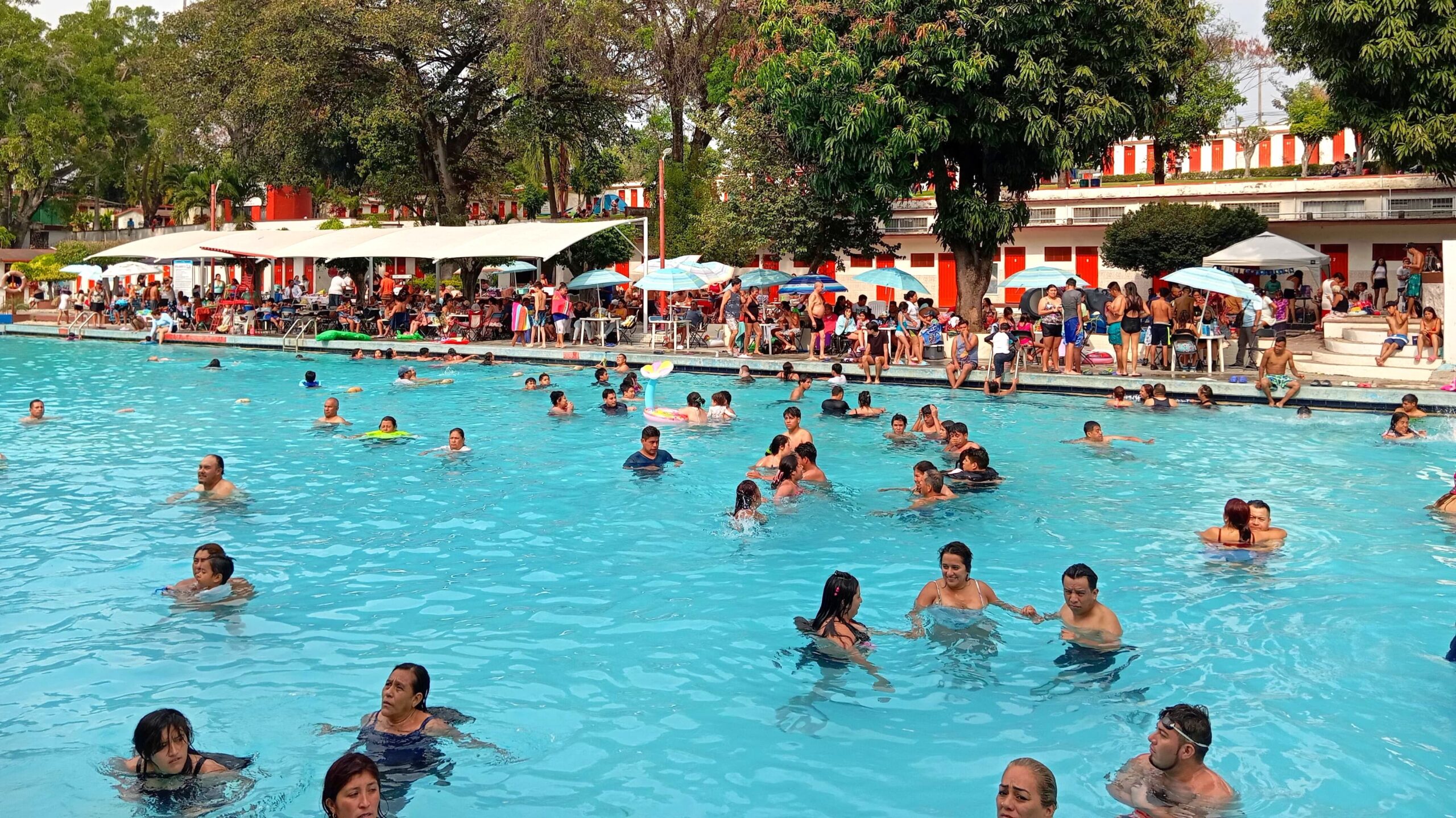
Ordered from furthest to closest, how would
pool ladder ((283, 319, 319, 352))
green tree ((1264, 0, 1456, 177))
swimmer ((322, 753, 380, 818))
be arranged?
pool ladder ((283, 319, 319, 352)) < green tree ((1264, 0, 1456, 177)) < swimmer ((322, 753, 380, 818))

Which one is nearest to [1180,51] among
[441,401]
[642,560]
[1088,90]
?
[1088,90]

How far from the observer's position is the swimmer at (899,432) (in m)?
15.6

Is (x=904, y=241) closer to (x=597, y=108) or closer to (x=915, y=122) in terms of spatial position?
(x=597, y=108)

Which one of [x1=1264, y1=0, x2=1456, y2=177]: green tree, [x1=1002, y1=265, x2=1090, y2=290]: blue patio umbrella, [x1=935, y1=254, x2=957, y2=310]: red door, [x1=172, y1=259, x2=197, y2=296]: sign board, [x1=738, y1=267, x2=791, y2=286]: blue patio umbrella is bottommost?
[x1=1002, y1=265, x2=1090, y2=290]: blue patio umbrella

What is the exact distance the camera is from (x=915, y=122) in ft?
75.4

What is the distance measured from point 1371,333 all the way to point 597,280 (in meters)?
16.8

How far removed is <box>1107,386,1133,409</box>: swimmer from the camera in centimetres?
1846

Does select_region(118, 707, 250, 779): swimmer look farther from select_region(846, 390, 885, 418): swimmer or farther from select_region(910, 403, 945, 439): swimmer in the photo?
select_region(846, 390, 885, 418): swimmer

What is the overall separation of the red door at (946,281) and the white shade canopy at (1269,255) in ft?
50.0

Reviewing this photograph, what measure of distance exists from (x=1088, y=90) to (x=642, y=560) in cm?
1644

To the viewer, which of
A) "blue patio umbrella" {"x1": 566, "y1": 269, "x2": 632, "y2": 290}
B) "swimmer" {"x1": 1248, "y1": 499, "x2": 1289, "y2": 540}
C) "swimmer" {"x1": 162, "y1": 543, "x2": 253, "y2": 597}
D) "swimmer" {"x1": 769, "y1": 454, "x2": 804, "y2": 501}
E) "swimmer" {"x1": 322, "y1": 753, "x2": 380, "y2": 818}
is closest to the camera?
"swimmer" {"x1": 322, "y1": 753, "x2": 380, "y2": 818}

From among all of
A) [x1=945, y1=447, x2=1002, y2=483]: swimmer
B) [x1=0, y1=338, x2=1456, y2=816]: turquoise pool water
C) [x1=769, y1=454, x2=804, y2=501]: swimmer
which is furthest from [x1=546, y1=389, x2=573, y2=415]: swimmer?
[x1=945, y1=447, x2=1002, y2=483]: swimmer

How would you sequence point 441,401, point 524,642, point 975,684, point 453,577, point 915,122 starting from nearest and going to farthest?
point 975,684 < point 524,642 < point 453,577 < point 441,401 < point 915,122

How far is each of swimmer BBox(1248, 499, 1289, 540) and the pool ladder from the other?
24.8 m
